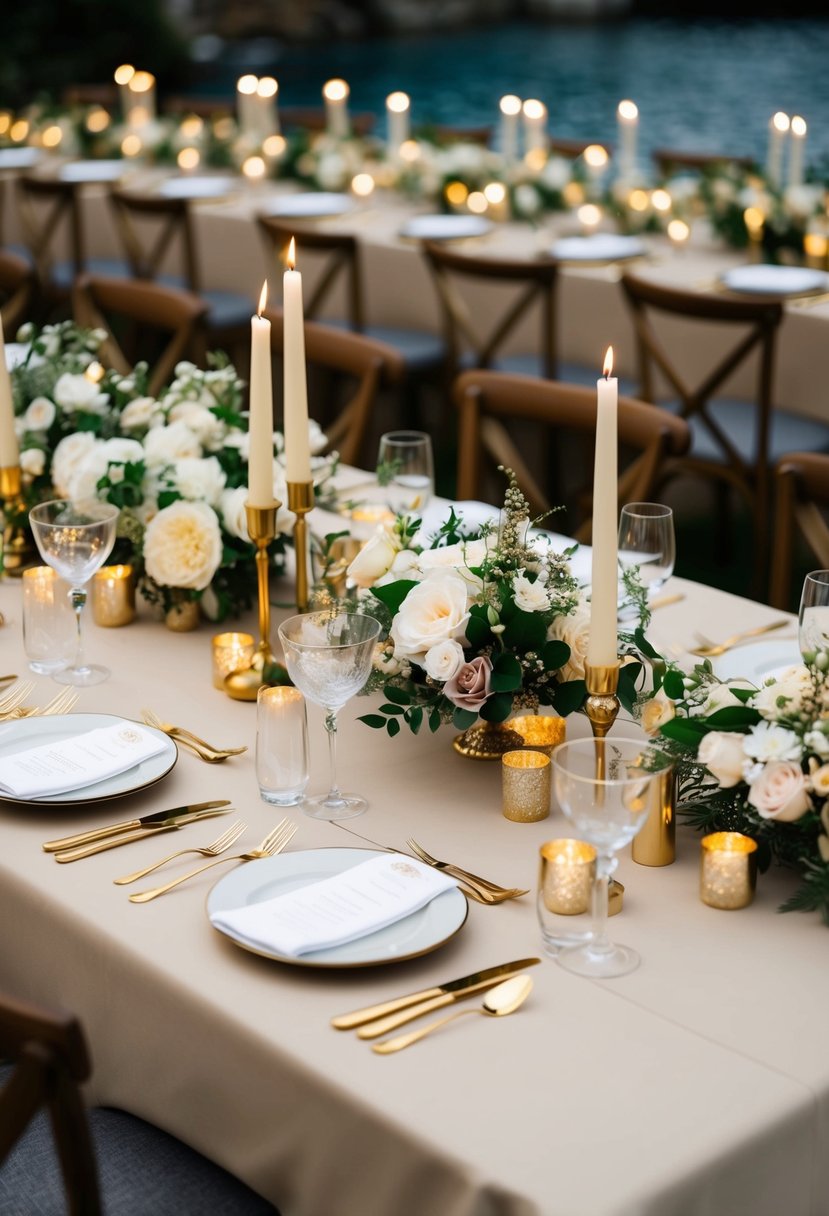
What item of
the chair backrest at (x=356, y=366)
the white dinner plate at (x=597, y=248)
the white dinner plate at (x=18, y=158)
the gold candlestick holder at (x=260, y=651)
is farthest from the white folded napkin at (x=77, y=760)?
the white dinner plate at (x=18, y=158)

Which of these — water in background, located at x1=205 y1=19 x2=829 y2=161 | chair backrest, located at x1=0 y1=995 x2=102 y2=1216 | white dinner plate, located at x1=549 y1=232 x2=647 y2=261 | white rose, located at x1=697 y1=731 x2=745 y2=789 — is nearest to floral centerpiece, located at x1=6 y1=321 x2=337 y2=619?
white rose, located at x1=697 y1=731 x2=745 y2=789

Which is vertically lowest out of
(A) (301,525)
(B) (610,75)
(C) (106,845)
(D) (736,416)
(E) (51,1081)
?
(D) (736,416)

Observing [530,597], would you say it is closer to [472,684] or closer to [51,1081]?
[472,684]

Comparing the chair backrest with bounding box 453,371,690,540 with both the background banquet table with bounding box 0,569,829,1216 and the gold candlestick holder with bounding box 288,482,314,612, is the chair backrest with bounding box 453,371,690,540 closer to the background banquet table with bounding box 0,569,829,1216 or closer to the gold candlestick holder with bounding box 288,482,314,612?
the gold candlestick holder with bounding box 288,482,314,612

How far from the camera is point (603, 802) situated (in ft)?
4.46

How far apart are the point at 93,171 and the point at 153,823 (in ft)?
17.1

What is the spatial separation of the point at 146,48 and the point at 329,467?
1684cm

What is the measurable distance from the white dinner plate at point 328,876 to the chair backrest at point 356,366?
1.75 m

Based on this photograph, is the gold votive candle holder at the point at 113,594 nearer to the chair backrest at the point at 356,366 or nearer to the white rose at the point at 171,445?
the white rose at the point at 171,445

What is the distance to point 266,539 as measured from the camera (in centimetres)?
197

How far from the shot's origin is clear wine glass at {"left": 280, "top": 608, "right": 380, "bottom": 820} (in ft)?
5.41

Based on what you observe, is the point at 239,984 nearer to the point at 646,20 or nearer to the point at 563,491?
the point at 563,491

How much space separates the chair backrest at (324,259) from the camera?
4848 mm

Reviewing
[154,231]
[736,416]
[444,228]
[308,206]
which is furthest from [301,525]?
[154,231]
